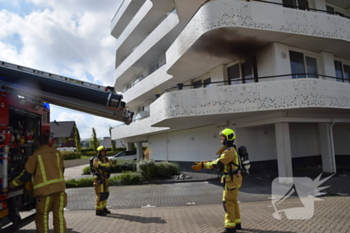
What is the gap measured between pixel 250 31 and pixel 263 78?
2.29 metres

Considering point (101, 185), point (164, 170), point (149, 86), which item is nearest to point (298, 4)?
point (164, 170)

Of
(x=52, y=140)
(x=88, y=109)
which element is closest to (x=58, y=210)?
(x=88, y=109)

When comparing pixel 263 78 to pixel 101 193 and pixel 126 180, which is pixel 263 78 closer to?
pixel 126 180

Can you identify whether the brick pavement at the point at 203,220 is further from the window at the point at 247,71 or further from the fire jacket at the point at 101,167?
the window at the point at 247,71

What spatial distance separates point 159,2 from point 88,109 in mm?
16867

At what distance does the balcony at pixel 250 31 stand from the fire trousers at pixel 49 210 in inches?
345

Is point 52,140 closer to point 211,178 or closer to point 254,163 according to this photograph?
point 211,178

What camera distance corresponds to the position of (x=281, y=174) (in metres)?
11.2

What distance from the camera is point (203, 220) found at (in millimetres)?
6199

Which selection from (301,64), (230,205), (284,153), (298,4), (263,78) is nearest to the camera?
(230,205)

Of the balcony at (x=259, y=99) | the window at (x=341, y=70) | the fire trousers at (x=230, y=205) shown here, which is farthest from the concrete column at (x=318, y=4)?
the fire trousers at (x=230, y=205)

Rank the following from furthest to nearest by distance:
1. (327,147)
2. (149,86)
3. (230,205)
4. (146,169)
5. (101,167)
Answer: (149,86) → (146,169) → (327,147) → (101,167) → (230,205)

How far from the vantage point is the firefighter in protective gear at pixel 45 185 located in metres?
4.57

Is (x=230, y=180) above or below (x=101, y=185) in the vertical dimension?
above
